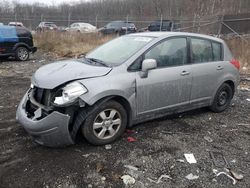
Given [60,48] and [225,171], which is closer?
[225,171]

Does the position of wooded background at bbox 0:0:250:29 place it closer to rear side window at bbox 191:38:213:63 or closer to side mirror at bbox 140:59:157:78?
rear side window at bbox 191:38:213:63

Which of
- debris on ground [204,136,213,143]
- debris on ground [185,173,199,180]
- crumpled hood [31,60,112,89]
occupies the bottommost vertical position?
debris on ground [185,173,199,180]

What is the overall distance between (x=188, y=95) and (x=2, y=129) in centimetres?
337

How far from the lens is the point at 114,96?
13.8 ft

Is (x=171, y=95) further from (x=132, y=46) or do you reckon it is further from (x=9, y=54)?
(x=9, y=54)

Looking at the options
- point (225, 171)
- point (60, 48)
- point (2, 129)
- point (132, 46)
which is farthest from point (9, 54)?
point (225, 171)

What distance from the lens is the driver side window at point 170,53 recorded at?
4.76 m

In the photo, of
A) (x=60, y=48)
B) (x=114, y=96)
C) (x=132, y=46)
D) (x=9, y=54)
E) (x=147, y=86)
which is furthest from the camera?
(x=60, y=48)

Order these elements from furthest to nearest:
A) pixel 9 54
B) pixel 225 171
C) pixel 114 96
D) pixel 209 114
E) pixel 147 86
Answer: pixel 9 54
pixel 209 114
pixel 147 86
pixel 114 96
pixel 225 171

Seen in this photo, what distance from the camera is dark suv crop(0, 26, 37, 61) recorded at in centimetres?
1288

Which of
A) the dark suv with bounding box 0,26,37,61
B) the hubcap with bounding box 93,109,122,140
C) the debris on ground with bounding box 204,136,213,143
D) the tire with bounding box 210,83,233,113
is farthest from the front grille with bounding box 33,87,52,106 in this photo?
the dark suv with bounding box 0,26,37,61

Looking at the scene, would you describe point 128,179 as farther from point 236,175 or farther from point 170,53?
point 170,53

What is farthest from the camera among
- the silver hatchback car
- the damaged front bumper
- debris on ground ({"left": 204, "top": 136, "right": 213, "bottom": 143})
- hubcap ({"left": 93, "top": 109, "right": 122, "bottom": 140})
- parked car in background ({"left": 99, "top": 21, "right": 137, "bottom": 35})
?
parked car in background ({"left": 99, "top": 21, "right": 137, "bottom": 35})

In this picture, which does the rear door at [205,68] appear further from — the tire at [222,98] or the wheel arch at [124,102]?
the wheel arch at [124,102]
